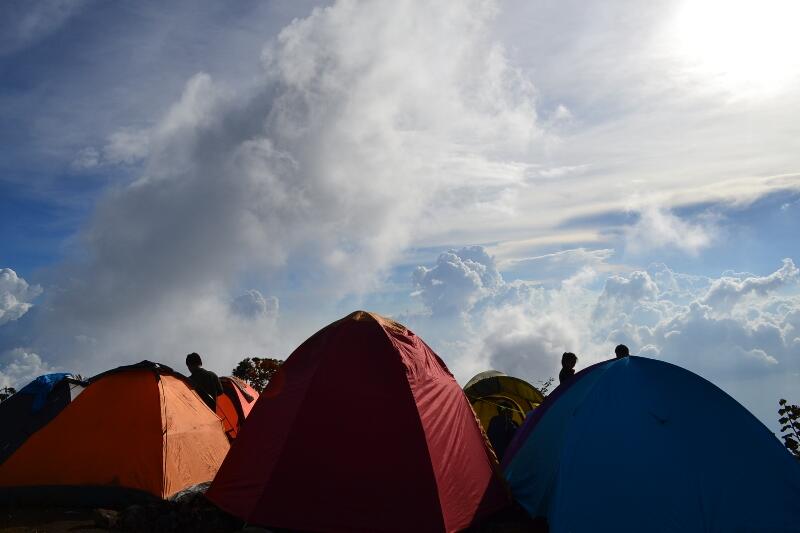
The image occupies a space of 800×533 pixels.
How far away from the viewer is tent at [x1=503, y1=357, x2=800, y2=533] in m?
7.80

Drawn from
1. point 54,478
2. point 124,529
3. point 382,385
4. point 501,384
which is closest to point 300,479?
point 382,385

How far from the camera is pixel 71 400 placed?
12.0 meters

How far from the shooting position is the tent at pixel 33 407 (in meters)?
11.8

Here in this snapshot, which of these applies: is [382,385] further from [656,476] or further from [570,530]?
[656,476]

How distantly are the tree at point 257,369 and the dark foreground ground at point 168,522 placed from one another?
14956mm

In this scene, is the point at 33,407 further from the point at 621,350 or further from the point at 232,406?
the point at 621,350

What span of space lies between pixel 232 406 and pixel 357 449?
28.8ft

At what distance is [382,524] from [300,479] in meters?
1.21

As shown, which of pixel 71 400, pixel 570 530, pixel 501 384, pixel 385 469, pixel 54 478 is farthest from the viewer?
pixel 501 384

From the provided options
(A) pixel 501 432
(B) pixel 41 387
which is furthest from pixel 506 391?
(B) pixel 41 387

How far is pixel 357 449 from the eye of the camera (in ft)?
27.4

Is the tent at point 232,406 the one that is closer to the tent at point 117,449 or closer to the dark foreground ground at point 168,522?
the tent at point 117,449

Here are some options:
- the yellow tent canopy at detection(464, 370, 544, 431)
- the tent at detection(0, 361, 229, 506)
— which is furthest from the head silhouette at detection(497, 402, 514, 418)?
the tent at detection(0, 361, 229, 506)

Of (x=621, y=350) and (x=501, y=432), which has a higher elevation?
(x=621, y=350)
